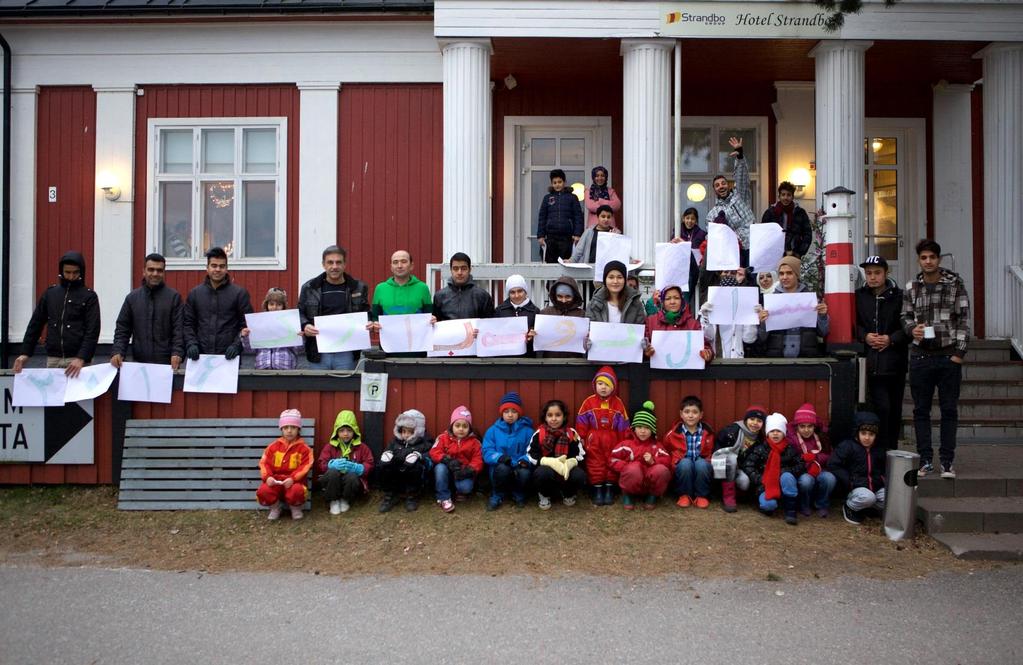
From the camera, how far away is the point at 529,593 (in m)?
5.47

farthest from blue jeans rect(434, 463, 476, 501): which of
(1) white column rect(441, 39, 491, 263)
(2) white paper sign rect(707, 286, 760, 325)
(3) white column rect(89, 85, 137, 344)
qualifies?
(3) white column rect(89, 85, 137, 344)

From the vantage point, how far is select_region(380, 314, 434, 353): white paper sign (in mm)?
7816

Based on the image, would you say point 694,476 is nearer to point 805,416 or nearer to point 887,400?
point 805,416

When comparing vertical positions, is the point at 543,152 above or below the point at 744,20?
below

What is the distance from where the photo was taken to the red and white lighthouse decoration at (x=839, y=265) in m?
7.38

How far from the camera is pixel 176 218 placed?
40.1 ft

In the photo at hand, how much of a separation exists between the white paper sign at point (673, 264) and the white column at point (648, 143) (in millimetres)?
1967

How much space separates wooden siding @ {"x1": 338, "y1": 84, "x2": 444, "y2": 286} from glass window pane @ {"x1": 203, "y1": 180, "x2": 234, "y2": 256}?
1.59 m

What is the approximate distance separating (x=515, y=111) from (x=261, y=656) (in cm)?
943

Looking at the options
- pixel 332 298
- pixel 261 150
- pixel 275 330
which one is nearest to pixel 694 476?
pixel 332 298

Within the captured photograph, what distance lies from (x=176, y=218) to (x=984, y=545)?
10687 millimetres

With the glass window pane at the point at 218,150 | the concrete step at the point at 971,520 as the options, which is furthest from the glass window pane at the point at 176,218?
the concrete step at the point at 971,520

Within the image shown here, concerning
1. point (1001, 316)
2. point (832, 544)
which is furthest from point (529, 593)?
point (1001, 316)

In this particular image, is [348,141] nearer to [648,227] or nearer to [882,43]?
[648,227]
